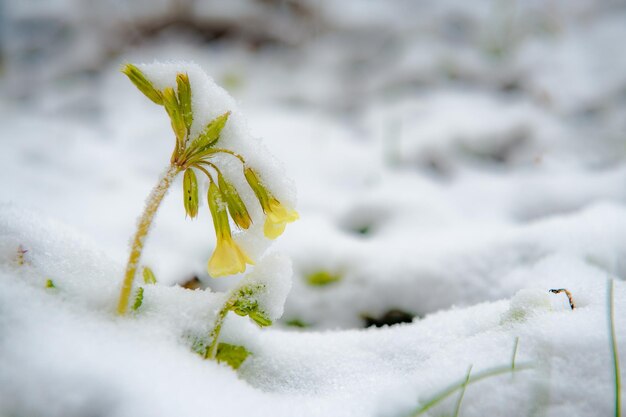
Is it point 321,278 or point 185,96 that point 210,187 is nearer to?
point 185,96

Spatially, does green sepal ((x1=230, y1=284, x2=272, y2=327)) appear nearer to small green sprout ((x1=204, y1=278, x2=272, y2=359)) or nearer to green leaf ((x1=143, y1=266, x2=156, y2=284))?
small green sprout ((x1=204, y1=278, x2=272, y2=359))

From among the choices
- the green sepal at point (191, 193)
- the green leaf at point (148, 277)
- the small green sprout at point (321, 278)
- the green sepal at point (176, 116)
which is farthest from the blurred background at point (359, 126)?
the green sepal at point (176, 116)

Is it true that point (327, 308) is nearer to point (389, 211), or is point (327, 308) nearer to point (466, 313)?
point (466, 313)

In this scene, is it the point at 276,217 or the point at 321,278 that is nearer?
the point at 276,217

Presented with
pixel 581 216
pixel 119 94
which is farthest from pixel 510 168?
pixel 119 94

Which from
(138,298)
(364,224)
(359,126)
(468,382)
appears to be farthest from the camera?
(359,126)

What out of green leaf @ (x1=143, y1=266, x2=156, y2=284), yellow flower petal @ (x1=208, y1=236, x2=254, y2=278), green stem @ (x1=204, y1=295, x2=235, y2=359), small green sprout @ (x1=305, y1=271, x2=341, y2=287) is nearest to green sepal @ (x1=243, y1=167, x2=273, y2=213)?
yellow flower petal @ (x1=208, y1=236, x2=254, y2=278)

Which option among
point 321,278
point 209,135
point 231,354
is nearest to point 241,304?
point 231,354

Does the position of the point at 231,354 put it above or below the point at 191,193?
below
